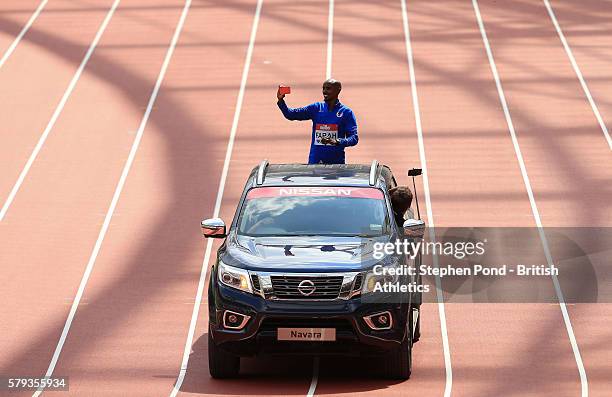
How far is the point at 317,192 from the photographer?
1314 centimetres

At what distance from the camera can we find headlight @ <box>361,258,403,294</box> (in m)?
11.9

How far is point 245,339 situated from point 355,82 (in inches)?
461

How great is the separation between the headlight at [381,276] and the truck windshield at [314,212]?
586 millimetres

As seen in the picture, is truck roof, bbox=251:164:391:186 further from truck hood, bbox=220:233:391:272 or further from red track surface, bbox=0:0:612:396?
red track surface, bbox=0:0:612:396

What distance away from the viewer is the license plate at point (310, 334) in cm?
1173

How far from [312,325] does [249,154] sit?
8825 mm

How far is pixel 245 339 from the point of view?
11.9m

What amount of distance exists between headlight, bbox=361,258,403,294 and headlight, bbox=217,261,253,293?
3.12 feet

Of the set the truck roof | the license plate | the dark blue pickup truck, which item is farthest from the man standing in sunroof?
the license plate

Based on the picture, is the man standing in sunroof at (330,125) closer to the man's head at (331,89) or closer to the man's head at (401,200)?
the man's head at (331,89)

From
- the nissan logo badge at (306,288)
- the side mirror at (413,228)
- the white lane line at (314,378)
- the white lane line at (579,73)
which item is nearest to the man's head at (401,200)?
the side mirror at (413,228)

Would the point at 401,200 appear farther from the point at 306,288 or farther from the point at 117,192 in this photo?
the point at 117,192

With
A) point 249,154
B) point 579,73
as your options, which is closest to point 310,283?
point 249,154

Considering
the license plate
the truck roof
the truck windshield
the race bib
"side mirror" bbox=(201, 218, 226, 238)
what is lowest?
the license plate
